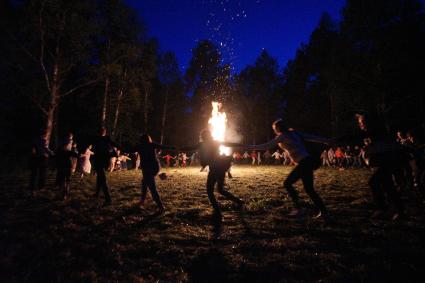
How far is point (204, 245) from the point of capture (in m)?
5.43

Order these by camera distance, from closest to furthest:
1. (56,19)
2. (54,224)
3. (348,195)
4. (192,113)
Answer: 1. (54,224)
2. (348,195)
3. (56,19)
4. (192,113)

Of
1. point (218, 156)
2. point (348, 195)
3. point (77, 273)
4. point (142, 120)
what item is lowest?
point (77, 273)

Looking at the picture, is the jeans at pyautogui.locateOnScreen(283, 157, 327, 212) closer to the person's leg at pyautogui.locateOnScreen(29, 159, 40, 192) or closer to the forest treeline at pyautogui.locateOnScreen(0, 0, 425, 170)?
the person's leg at pyautogui.locateOnScreen(29, 159, 40, 192)

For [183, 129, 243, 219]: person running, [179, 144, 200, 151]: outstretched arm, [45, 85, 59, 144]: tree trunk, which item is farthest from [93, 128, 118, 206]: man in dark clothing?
[45, 85, 59, 144]: tree trunk

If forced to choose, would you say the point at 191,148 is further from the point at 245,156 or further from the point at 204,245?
the point at 245,156

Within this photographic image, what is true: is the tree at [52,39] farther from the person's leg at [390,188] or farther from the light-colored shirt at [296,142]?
the person's leg at [390,188]

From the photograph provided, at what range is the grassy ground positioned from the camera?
4262mm

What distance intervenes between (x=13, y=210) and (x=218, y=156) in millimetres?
5339

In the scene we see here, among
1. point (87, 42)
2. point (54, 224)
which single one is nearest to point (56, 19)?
point (87, 42)

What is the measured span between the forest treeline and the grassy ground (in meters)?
15.3

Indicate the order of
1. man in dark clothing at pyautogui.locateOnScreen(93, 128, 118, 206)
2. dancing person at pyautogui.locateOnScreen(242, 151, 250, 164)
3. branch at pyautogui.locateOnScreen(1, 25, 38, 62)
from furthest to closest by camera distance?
1. dancing person at pyautogui.locateOnScreen(242, 151, 250, 164)
2. branch at pyautogui.locateOnScreen(1, 25, 38, 62)
3. man in dark clothing at pyautogui.locateOnScreen(93, 128, 118, 206)

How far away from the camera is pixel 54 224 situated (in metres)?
6.88

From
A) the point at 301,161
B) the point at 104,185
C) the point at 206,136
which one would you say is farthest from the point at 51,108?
the point at 301,161

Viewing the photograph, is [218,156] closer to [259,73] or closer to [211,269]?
[211,269]
